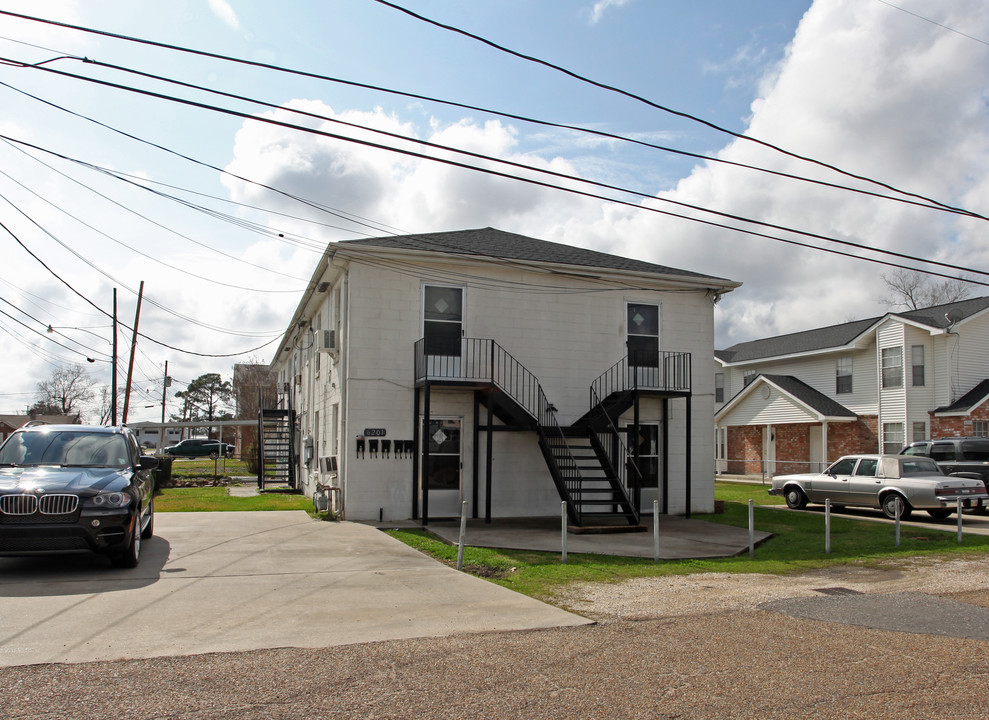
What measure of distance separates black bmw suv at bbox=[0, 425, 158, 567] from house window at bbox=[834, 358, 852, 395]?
2926 cm

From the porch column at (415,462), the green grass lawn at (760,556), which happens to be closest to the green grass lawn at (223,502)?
the porch column at (415,462)

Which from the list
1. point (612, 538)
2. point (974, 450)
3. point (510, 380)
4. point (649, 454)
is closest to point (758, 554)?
point (612, 538)

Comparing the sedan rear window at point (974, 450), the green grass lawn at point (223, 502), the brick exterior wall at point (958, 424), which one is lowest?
the green grass lawn at point (223, 502)

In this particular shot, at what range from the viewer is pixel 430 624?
6891 millimetres

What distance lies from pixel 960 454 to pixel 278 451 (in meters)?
20.5

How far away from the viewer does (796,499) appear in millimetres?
19703

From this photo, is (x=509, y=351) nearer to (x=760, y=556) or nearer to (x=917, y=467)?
(x=760, y=556)

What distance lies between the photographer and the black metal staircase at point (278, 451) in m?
25.2

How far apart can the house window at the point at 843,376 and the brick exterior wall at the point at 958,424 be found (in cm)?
418

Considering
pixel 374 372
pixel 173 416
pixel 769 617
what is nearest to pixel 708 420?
pixel 374 372

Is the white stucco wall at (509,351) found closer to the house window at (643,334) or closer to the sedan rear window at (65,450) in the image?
the house window at (643,334)

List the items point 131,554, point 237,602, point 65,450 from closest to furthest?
point 237,602 < point 131,554 < point 65,450

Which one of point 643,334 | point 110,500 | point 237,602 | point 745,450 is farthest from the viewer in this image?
point 745,450

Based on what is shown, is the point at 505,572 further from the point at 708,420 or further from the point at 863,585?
the point at 708,420
